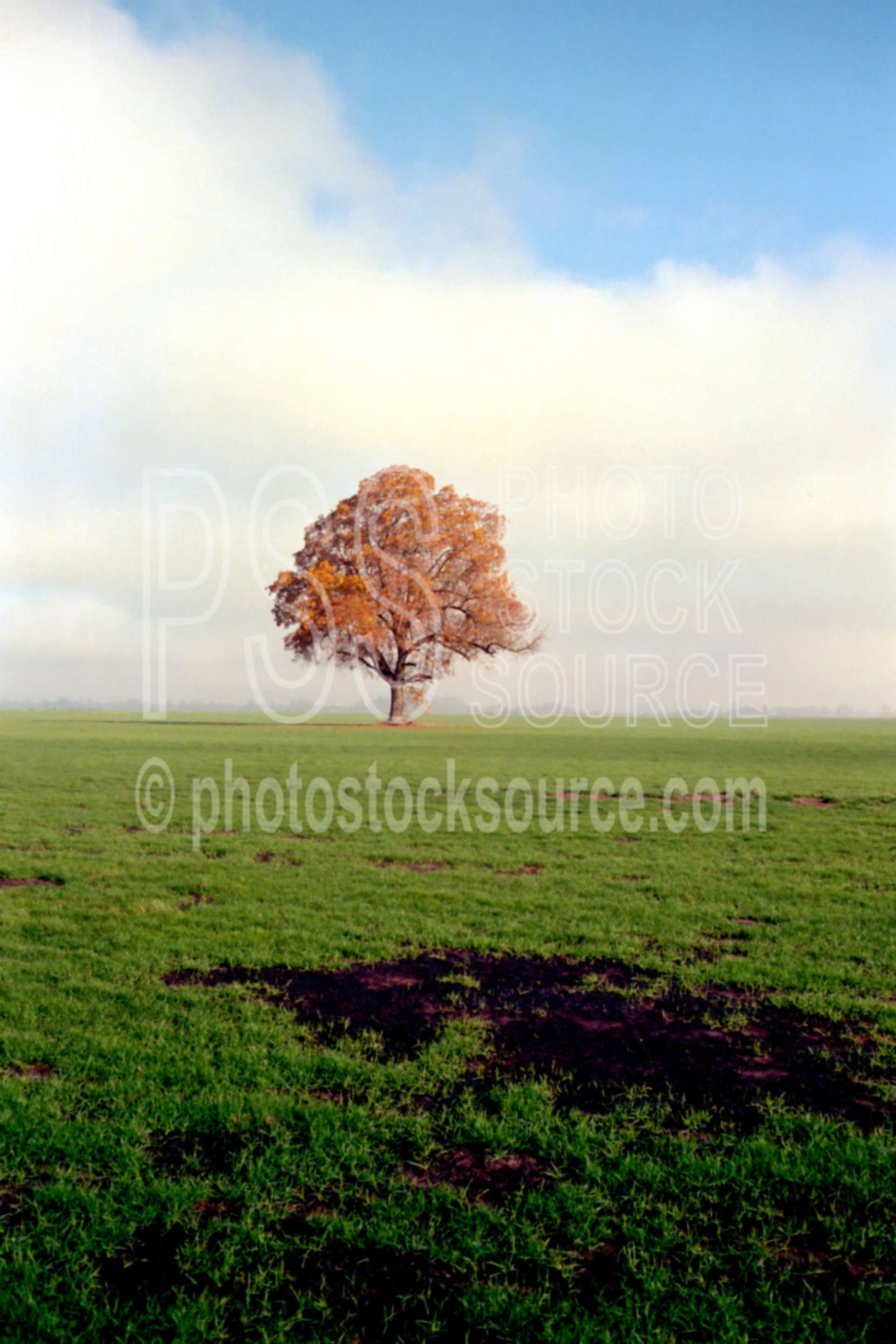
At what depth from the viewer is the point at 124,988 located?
742 cm

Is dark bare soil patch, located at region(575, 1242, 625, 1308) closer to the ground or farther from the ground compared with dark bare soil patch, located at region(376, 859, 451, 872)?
closer to the ground

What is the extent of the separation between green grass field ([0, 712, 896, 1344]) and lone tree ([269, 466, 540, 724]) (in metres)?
38.0

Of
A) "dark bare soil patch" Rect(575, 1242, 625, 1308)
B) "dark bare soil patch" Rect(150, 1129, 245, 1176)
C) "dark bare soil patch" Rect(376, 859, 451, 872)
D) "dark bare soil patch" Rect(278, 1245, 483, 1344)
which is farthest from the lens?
"dark bare soil patch" Rect(376, 859, 451, 872)

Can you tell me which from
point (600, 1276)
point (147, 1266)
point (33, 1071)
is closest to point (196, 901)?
point (33, 1071)

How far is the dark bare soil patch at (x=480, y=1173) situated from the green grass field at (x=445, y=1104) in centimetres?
3

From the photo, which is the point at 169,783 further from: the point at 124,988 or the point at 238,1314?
the point at 238,1314

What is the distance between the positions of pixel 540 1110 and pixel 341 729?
44.2 m

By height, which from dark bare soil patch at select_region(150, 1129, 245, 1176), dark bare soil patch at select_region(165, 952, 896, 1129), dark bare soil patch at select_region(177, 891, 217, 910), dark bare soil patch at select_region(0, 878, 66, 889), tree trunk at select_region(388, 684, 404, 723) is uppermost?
tree trunk at select_region(388, 684, 404, 723)

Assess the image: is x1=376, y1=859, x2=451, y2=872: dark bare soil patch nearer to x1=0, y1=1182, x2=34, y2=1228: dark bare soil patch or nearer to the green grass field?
the green grass field

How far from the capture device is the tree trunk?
5338 cm

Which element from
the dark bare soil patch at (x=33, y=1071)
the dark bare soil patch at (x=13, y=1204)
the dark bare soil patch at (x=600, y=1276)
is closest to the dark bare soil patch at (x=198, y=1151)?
the dark bare soil patch at (x=13, y=1204)

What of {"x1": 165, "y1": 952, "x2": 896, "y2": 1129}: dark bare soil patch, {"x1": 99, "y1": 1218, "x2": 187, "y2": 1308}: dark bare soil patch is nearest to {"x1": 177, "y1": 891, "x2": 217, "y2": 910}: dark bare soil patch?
{"x1": 165, "y1": 952, "x2": 896, "y2": 1129}: dark bare soil patch

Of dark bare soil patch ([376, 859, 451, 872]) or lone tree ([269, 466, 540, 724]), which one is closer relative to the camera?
→ dark bare soil patch ([376, 859, 451, 872])

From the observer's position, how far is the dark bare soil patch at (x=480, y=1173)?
447 cm
